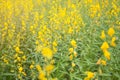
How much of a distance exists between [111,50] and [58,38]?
2.34 ft

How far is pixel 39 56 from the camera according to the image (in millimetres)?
2959

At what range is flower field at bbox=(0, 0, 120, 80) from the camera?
2.80 meters

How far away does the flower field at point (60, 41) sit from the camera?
2.80 metres

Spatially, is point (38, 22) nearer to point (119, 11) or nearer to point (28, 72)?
point (28, 72)

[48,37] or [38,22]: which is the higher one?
[38,22]

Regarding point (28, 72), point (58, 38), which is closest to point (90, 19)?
point (58, 38)

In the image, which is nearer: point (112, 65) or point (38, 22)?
point (112, 65)

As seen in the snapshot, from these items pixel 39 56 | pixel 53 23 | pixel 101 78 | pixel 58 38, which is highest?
pixel 53 23

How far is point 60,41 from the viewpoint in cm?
312

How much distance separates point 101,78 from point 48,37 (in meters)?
0.88

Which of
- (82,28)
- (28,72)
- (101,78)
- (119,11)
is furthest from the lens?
(119,11)

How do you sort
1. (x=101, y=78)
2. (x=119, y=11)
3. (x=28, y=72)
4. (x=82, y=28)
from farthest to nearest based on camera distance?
(x=119, y=11) < (x=82, y=28) < (x=28, y=72) < (x=101, y=78)

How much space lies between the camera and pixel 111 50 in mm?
2961

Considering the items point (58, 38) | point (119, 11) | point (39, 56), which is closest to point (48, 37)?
point (58, 38)
